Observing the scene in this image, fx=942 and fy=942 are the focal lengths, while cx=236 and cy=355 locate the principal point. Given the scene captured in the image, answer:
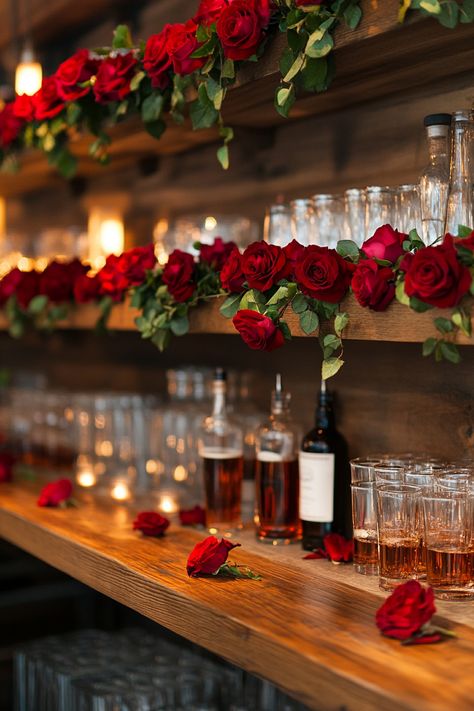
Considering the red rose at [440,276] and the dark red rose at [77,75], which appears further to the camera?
the dark red rose at [77,75]

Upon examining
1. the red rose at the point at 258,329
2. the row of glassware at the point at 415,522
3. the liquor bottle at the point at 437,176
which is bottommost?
the row of glassware at the point at 415,522

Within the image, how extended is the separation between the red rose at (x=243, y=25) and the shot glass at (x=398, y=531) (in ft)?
2.45

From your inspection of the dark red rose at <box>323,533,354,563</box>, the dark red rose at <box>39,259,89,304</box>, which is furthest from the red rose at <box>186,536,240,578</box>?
the dark red rose at <box>39,259,89,304</box>

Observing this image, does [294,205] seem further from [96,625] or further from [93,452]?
[96,625]

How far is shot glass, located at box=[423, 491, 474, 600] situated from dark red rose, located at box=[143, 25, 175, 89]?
0.94 meters

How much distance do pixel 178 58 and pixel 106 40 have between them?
1.06 meters

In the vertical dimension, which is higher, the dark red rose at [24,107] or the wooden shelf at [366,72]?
the dark red rose at [24,107]

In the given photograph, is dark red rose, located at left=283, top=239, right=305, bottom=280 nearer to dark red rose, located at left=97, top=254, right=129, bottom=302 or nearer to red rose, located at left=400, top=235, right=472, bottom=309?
red rose, located at left=400, top=235, right=472, bottom=309

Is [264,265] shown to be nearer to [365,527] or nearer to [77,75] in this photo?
[365,527]

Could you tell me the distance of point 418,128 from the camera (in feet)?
5.65

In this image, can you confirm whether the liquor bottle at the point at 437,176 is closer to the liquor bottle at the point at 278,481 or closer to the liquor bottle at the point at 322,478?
the liquor bottle at the point at 322,478

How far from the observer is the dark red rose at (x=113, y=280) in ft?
6.54

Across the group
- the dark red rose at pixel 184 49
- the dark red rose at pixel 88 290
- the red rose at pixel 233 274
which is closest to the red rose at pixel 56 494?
the dark red rose at pixel 88 290

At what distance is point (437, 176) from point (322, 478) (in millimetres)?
566
